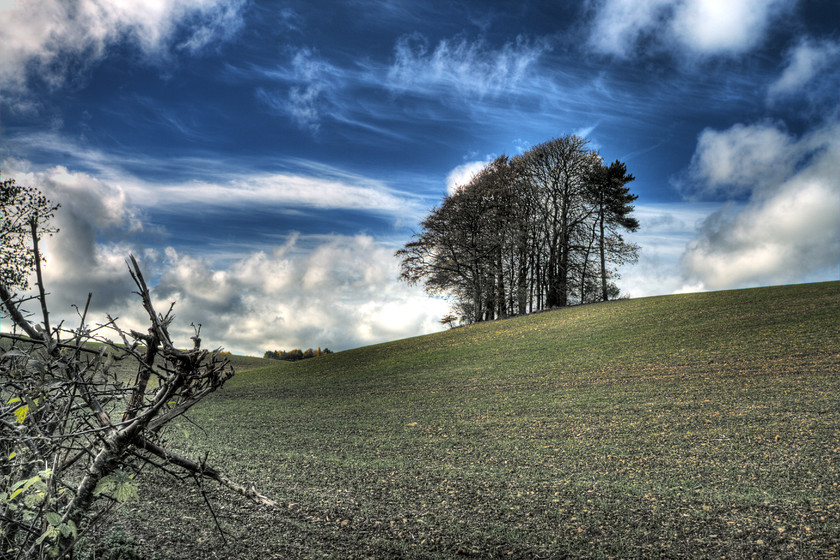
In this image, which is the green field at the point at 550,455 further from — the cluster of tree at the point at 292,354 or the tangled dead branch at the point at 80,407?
the cluster of tree at the point at 292,354

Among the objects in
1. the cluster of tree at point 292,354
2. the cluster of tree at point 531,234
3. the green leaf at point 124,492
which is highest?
the cluster of tree at point 531,234

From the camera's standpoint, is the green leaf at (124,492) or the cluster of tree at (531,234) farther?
the cluster of tree at (531,234)

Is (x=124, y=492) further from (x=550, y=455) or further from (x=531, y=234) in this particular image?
(x=531, y=234)

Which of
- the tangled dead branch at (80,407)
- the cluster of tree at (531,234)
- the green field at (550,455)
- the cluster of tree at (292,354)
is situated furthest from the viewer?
the cluster of tree at (292,354)

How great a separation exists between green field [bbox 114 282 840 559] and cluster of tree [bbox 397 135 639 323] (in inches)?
483

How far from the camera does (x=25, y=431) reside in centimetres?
283

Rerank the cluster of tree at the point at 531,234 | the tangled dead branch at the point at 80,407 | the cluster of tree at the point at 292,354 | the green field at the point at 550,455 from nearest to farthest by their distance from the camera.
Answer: the tangled dead branch at the point at 80,407 → the green field at the point at 550,455 → the cluster of tree at the point at 531,234 → the cluster of tree at the point at 292,354

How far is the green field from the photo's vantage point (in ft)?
16.8

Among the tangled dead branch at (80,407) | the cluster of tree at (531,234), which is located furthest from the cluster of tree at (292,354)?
the tangled dead branch at (80,407)

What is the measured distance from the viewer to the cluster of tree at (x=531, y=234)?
3072 cm

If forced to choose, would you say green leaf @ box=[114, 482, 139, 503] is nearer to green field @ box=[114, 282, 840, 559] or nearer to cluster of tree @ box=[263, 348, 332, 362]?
green field @ box=[114, 282, 840, 559]

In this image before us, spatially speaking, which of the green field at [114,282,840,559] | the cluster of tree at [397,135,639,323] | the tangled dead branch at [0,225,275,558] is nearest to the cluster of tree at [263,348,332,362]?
the cluster of tree at [397,135,639,323]

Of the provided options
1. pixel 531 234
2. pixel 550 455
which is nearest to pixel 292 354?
pixel 531 234

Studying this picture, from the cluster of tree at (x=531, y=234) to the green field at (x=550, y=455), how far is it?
40.3ft
